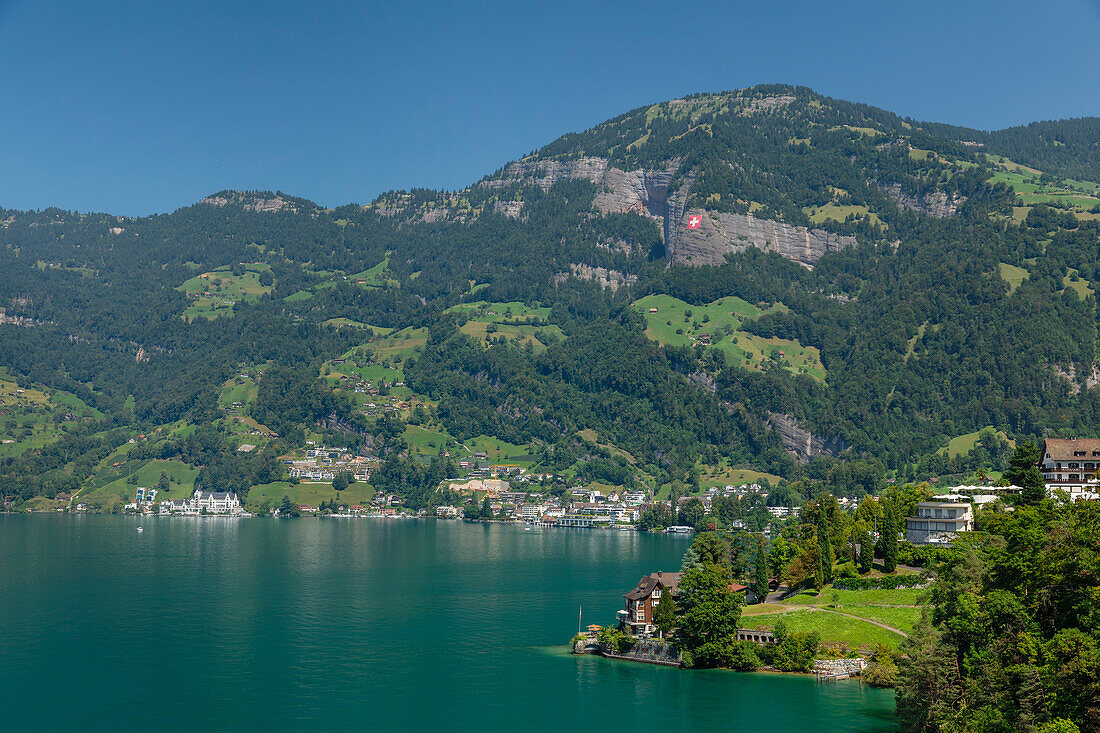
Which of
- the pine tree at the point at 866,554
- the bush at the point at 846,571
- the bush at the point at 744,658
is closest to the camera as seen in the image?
the bush at the point at 744,658

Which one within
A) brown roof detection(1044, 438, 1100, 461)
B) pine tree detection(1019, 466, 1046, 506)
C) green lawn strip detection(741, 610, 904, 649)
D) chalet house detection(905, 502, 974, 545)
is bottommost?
green lawn strip detection(741, 610, 904, 649)

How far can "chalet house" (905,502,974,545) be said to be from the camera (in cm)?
10675

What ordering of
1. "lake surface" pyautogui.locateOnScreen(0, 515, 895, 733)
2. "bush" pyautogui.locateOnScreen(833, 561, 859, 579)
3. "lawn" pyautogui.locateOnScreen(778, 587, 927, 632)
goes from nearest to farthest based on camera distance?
"lake surface" pyautogui.locateOnScreen(0, 515, 895, 733) < "lawn" pyautogui.locateOnScreen(778, 587, 927, 632) < "bush" pyautogui.locateOnScreen(833, 561, 859, 579)

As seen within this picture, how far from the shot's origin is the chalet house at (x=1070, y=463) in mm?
114500

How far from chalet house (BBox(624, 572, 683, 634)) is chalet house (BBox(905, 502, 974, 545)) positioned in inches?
1212

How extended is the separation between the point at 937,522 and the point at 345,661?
63.3 m

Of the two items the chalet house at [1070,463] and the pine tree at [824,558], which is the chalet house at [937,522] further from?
the chalet house at [1070,463]

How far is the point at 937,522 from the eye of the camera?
10938 centimetres

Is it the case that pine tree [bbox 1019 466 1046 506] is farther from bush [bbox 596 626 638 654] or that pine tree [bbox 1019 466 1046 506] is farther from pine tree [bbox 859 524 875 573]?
bush [bbox 596 626 638 654]

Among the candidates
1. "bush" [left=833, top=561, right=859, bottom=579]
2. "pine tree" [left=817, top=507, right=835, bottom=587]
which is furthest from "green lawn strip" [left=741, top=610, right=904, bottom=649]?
"pine tree" [left=817, top=507, right=835, bottom=587]

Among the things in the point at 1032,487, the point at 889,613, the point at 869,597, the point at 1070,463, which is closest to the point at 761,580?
the point at 869,597

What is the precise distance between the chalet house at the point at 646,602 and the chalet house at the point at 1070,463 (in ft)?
153

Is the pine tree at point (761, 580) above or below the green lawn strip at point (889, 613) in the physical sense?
above

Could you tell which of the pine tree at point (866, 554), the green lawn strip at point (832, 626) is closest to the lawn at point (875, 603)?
the green lawn strip at point (832, 626)
